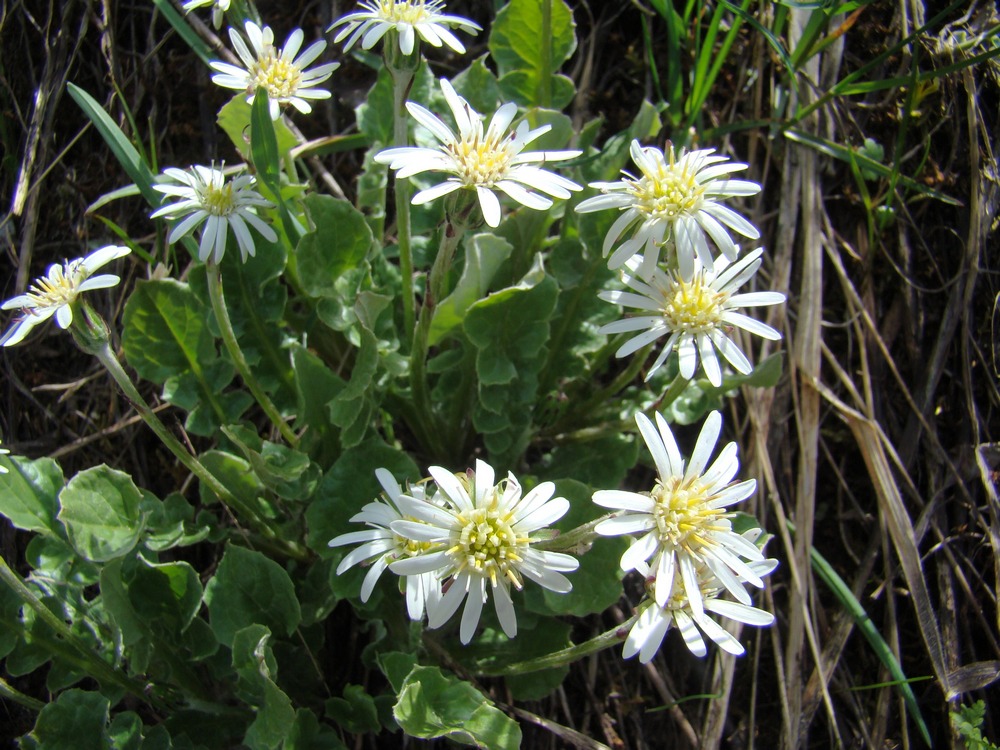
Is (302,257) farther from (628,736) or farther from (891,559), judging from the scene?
(891,559)

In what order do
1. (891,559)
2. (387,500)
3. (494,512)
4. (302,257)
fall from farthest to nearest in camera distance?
(891,559) → (302,257) → (387,500) → (494,512)

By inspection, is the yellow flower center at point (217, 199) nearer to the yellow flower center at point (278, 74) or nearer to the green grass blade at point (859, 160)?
the yellow flower center at point (278, 74)

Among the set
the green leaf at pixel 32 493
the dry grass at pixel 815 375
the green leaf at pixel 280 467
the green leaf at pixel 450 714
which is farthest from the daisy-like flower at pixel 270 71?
the green leaf at pixel 450 714

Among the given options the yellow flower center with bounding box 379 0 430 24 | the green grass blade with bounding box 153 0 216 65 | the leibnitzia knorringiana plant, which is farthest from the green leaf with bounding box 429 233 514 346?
the green grass blade with bounding box 153 0 216 65

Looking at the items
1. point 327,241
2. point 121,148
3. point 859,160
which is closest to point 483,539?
point 327,241

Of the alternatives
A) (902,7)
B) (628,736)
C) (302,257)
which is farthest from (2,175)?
(902,7)

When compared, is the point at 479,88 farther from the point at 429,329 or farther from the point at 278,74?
the point at 429,329
